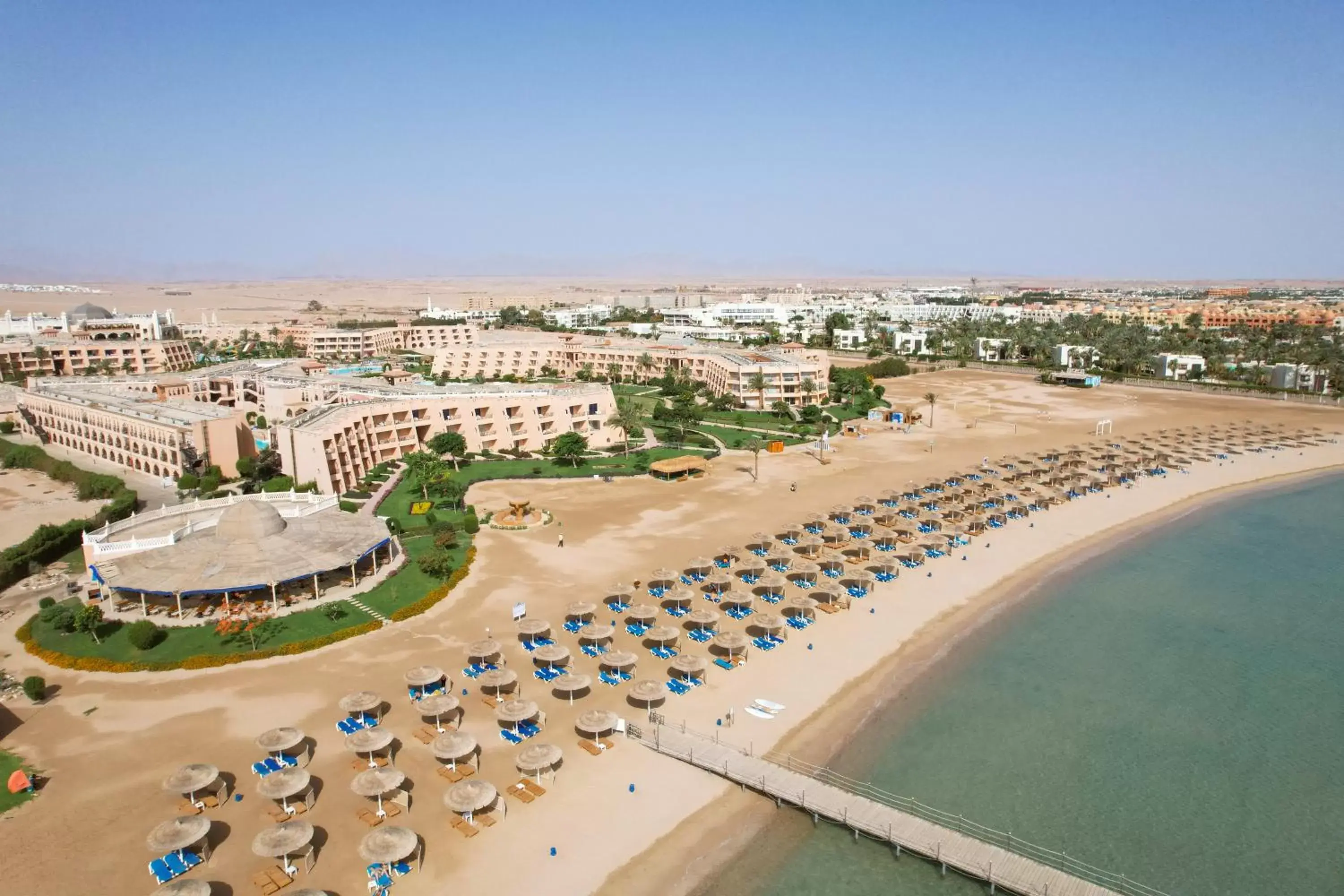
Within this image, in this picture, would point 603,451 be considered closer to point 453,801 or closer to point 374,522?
point 374,522

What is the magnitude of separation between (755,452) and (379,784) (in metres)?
54.1

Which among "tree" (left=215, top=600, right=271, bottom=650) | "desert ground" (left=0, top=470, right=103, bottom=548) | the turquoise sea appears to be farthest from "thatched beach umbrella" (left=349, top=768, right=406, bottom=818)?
"desert ground" (left=0, top=470, right=103, bottom=548)

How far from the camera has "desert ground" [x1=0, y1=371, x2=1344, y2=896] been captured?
2392 centimetres

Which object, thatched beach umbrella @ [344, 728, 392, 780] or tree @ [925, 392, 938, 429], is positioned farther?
tree @ [925, 392, 938, 429]

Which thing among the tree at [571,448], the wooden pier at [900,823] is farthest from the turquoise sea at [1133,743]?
the tree at [571,448]

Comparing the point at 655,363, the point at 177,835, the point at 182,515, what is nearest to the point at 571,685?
the point at 177,835

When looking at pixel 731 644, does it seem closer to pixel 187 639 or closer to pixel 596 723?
pixel 596 723

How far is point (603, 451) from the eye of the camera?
81625mm

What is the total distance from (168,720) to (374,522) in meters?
18.2

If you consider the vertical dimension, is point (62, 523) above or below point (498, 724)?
above

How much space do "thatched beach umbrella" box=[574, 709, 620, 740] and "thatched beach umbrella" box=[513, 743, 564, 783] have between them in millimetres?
1556

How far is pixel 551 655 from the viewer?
3481 cm

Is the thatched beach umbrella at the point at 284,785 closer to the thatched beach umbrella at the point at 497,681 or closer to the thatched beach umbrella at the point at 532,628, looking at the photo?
the thatched beach umbrella at the point at 497,681

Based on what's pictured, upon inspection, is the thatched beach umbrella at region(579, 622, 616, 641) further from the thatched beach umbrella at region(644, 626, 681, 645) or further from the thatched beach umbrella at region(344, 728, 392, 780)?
the thatched beach umbrella at region(344, 728, 392, 780)
